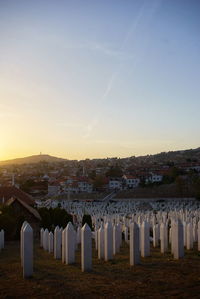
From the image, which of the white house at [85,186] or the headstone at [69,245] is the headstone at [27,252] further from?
the white house at [85,186]

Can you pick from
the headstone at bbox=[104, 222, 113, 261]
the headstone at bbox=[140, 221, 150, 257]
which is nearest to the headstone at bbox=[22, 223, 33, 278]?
the headstone at bbox=[104, 222, 113, 261]

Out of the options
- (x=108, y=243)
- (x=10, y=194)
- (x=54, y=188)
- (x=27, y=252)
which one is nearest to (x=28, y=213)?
(x=10, y=194)

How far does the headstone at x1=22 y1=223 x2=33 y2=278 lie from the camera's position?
6.26 meters

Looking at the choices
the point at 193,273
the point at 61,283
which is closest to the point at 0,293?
the point at 61,283

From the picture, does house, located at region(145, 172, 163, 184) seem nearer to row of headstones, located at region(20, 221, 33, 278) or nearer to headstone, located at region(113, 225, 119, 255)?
headstone, located at region(113, 225, 119, 255)

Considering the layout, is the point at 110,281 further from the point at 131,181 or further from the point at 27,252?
the point at 131,181

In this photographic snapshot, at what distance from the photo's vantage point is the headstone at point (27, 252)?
6.26 metres

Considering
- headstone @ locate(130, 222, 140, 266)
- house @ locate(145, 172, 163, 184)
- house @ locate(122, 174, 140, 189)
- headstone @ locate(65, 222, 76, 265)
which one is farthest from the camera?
house @ locate(122, 174, 140, 189)

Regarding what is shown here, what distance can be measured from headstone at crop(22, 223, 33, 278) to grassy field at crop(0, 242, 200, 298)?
14 cm

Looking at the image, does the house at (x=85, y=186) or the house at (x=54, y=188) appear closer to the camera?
the house at (x=54, y=188)

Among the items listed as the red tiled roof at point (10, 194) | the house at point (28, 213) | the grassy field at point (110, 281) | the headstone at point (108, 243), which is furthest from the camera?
the red tiled roof at point (10, 194)

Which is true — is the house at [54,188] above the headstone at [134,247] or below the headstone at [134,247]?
below

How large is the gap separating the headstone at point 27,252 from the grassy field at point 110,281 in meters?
0.14

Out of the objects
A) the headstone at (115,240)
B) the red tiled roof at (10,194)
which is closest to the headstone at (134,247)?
the headstone at (115,240)
